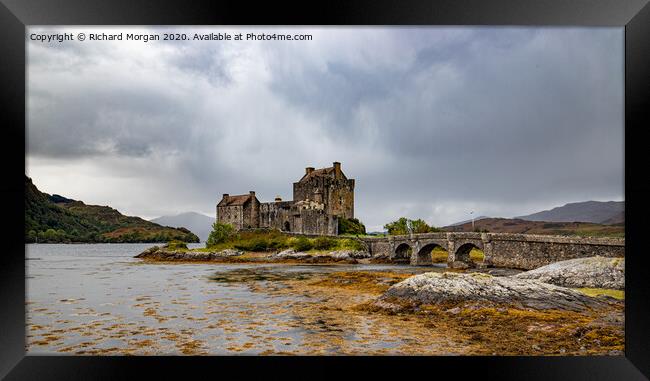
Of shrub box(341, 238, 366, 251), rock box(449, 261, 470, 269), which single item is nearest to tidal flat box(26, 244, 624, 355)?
rock box(449, 261, 470, 269)

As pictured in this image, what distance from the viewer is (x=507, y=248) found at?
68.9 ft

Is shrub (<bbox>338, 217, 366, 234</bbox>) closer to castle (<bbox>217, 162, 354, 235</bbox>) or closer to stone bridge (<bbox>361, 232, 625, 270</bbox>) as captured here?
castle (<bbox>217, 162, 354, 235</bbox>)

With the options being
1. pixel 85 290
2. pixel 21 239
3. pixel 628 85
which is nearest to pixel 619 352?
pixel 628 85

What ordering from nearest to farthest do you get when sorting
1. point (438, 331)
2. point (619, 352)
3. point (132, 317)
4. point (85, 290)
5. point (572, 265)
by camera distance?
point (619, 352) < point (438, 331) < point (132, 317) < point (572, 265) < point (85, 290)

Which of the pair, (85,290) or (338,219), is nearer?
(85,290)

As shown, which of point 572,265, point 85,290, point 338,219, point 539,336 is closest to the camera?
point 539,336

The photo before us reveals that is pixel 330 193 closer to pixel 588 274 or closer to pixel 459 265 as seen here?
pixel 459 265

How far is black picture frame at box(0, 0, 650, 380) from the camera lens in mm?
5906

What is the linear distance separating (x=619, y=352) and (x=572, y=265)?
8.98m

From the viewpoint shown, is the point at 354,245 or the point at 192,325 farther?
the point at 354,245

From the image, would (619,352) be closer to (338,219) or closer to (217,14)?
(217,14)

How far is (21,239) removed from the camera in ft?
19.5

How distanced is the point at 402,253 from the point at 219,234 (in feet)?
58.4

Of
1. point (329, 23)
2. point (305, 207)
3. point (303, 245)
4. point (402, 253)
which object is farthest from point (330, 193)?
point (329, 23)
